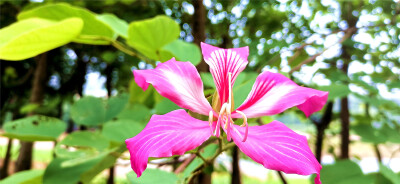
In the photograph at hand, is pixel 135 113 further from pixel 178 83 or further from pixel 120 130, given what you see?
pixel 178 83

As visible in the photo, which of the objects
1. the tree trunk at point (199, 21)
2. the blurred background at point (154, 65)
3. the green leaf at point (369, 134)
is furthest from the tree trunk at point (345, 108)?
the tree trunk at point (199, 21)

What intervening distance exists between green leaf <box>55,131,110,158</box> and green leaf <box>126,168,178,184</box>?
197 millimetres

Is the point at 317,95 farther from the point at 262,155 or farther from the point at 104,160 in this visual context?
the point at 104,160

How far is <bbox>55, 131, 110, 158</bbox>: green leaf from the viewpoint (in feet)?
1.25

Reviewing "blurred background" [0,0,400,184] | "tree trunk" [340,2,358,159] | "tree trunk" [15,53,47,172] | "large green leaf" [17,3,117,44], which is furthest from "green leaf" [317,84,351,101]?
"tree trunk" [15,53,47,172]

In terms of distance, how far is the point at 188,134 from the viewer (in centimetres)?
13

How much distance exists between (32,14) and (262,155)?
293mm

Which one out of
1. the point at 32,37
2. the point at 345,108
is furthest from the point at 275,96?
the point at 345,108

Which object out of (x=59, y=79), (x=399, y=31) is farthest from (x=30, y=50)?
(x=59, y=79)

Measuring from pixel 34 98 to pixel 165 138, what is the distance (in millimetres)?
1251

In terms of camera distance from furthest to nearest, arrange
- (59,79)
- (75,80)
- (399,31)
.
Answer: (59,79), (75,80), (399,31)

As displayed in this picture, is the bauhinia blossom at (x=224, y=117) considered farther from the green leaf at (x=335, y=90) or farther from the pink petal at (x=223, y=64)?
the green leaf at (x=335, y=90)

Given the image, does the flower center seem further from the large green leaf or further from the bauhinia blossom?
the large green leaf

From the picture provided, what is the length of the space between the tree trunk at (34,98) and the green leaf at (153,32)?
35.9 inches
